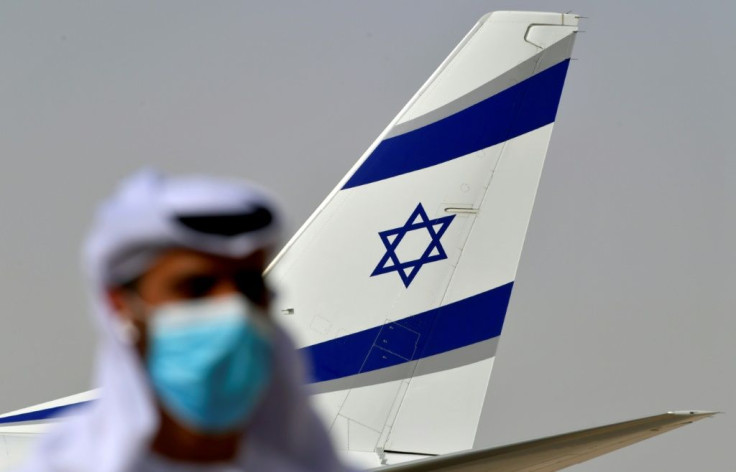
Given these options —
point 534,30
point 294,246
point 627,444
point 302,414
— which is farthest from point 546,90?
point 302,414

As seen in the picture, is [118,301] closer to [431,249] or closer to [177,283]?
[177,283]

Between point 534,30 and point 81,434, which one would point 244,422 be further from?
point 534,30

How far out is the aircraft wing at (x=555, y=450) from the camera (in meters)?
5.87

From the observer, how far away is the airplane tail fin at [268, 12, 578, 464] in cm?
987

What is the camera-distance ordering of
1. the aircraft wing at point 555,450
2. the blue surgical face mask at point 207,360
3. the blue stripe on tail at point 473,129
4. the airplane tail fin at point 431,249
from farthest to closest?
the blue stripe on tail at point 473,129 → the airplane tail fin at point 431,249 → the aircraft wing at point 555,450 → the blue surgical face mask at point 207,360

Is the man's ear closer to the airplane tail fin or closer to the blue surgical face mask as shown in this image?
the blue surgical face mask

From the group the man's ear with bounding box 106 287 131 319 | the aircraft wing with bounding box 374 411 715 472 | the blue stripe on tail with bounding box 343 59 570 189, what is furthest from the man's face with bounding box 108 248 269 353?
the blue stripe on tail with bounding box 343 59 570 189

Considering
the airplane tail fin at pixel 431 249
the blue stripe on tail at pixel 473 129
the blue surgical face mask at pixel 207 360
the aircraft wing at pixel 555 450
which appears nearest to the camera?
the blue surgical face mask at pixel 207 360

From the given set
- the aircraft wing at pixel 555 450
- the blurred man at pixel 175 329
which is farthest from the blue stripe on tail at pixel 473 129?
the blurred man at pixel 175 329

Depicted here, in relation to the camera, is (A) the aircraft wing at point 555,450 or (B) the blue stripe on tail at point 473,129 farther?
(B) the blue stripe on tail at point 473,129

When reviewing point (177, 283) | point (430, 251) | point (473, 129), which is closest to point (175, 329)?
point (177, 283)

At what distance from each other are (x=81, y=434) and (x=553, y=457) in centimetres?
545

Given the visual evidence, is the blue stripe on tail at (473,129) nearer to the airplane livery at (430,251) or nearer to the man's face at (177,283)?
the airplane livery at (430,251)

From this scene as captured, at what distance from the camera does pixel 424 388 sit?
399 inches
